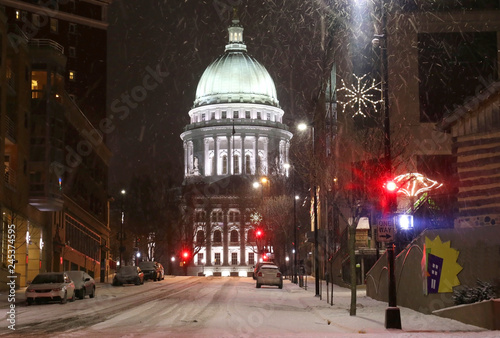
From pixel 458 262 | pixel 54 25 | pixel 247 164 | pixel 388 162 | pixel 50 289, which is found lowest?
pixel 50 289

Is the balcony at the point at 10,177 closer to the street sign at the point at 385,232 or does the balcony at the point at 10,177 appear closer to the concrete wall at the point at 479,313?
the street sign at the point at 385,232

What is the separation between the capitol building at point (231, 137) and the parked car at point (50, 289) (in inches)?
4474

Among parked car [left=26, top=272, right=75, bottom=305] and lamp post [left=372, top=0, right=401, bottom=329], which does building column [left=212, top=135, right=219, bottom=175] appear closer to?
parked car [left=26, top=272, right=75, bottom=305]

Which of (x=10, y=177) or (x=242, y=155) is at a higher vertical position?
(x=242, y=155)

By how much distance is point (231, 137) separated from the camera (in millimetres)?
172250

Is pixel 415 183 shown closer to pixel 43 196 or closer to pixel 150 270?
pixel 43 196

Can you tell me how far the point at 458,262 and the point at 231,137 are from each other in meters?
149

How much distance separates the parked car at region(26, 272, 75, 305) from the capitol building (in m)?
114

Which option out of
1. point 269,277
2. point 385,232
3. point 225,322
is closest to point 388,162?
point 385,232

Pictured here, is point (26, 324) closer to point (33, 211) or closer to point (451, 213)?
point (451, 213)

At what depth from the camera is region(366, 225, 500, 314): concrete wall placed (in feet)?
73.4

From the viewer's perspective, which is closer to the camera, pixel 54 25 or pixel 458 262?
pixel 458 262

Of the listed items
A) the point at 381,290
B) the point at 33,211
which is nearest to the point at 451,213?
the point at 381,290

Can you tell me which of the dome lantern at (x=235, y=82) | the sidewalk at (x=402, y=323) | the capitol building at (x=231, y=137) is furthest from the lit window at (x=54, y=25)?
the dome lantern at (x=235, y=82)
